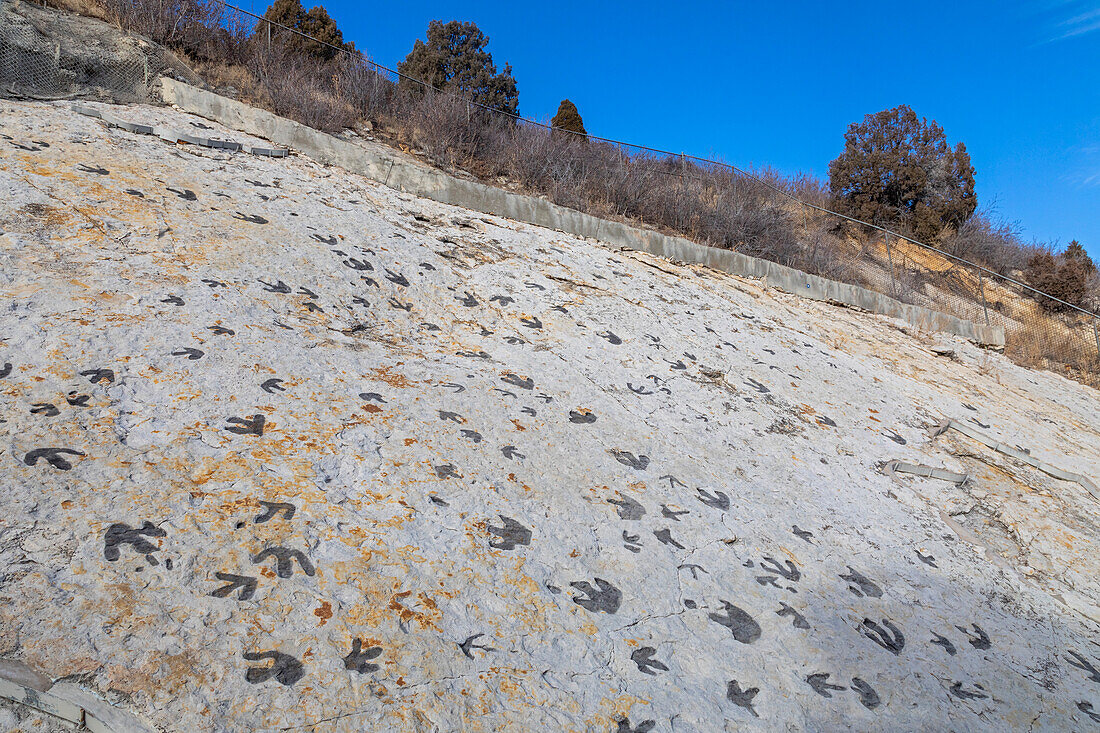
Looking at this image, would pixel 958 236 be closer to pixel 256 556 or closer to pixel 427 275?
pixel 427 275

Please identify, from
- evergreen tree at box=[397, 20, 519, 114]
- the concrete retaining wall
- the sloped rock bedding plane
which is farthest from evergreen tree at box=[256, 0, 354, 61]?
the sloped rock bedding plane

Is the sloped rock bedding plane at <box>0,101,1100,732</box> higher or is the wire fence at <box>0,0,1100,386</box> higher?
the wire fence at <box>0,0,1100,386</box>

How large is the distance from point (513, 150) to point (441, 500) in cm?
695

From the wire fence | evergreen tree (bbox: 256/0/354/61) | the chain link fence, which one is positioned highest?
evergreen tree (bbox: 256/0/354/61)

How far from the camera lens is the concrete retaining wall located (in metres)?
6.48

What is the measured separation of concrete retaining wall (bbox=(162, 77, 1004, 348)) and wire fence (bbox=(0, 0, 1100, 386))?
83cm

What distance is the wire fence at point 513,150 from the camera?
6.32 m

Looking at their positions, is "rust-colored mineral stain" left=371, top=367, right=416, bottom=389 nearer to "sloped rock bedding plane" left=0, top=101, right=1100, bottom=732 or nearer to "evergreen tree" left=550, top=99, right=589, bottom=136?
"sloped rock bedding plane" left=0, top=101, right=1100, bottom=732

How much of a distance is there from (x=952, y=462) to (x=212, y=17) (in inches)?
369

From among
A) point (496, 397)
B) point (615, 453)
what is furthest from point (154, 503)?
point (615, 453)

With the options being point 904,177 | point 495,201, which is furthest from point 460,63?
point 904,177

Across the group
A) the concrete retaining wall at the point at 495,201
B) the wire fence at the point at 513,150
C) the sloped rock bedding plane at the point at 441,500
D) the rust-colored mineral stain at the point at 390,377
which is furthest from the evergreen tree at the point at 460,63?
the rust-colored mineral stain at the point at 390,377

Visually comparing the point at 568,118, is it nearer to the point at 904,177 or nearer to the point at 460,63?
the point at 460,63

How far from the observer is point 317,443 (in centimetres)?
299
